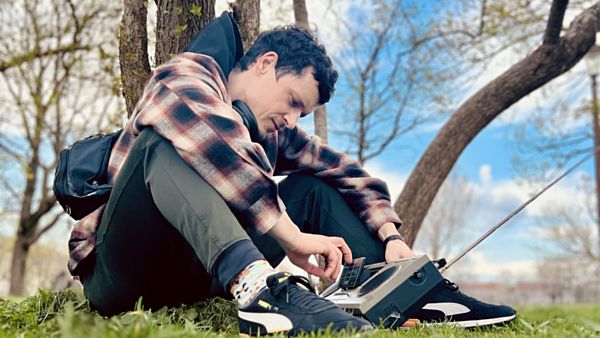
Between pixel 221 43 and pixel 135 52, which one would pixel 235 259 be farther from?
pixel 135 52

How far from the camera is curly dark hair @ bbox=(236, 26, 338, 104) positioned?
6.60ft

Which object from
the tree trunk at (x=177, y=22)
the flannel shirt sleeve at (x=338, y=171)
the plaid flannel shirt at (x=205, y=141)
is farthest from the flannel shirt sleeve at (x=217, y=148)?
the tree trunk at (x=177, y=22)

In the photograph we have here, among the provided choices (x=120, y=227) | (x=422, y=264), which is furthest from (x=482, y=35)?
(x=120, y=227)

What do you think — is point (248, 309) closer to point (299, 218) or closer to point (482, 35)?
point (299, 218)

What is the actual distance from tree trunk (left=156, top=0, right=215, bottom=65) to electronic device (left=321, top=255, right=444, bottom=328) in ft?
4.99

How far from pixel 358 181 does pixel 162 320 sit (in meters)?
0.98

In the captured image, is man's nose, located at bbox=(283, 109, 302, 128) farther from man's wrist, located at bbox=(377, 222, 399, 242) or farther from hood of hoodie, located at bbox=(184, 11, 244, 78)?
man's wrist, located at bbox=(377, 222, 399, 242)

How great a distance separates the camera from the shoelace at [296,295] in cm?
142

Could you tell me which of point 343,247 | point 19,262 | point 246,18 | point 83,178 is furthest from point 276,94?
point 19,262

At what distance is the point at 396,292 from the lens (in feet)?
5.72

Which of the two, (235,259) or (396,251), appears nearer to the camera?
(235,259)

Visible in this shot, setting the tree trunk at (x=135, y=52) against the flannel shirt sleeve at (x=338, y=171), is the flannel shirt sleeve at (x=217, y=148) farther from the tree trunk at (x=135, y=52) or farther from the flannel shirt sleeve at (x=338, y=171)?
the tree trunk at (x=135, y=52)

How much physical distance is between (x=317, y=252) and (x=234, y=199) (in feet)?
1.07

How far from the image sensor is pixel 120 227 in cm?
166
